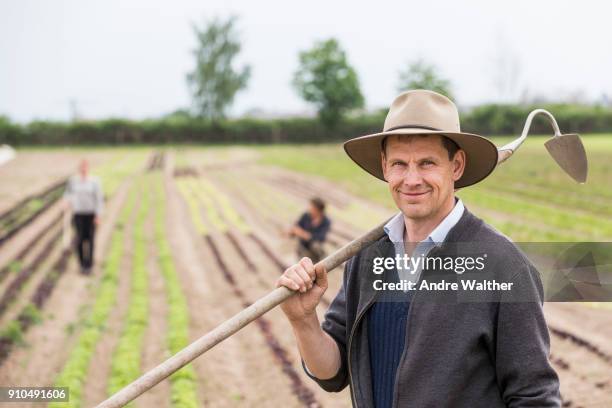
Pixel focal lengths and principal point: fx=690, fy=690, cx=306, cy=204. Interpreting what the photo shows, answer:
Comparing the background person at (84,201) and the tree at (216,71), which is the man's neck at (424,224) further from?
the tree at (216,71)

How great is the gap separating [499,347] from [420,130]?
2.00ft

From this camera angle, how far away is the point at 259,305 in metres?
2.06

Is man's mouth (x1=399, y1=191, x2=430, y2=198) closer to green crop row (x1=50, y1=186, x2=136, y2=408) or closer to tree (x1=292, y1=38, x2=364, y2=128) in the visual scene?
green crop row (x1=50, y1=186, x2=136, y2=408)

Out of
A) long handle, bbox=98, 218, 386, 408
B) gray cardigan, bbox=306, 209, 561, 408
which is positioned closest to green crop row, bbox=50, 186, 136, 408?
long handle, bbox=98, 218, 386, 408

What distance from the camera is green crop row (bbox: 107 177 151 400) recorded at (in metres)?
5.98

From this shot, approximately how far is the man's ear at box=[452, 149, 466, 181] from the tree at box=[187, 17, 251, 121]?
2160 inches

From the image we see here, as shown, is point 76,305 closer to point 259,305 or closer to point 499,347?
point 259,305

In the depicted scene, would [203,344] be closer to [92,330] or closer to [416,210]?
[416,210]

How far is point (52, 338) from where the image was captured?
7254mm

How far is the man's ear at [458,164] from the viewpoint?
6.63 feet

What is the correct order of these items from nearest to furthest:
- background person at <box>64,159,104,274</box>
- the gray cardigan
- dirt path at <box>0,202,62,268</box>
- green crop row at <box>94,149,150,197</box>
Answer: the gray cardigan, background person at <box>64,159,104,274</box>, dirt path at <box>0,202,62,268</box>, green crop row at <box>94,149,150,197</box>

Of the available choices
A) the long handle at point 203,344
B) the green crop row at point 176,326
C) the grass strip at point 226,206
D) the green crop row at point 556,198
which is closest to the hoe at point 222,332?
the long handle at point 203,344

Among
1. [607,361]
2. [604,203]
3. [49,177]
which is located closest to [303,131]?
[49,177]

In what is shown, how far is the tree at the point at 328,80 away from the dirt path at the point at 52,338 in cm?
5148
